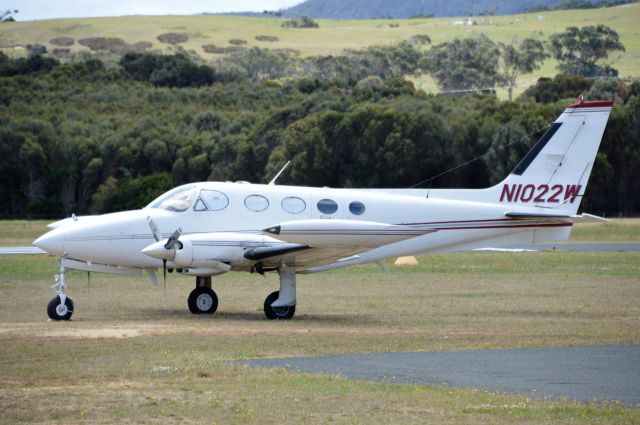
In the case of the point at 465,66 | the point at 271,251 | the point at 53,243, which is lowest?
the point at 271,251

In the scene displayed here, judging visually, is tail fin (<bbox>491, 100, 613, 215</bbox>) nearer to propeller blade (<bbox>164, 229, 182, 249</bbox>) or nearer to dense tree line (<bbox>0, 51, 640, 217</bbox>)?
propeller blade (<bbox>164, 229, 182, 249</bbox>)

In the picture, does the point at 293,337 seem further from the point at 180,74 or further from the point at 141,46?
the point at 141,46

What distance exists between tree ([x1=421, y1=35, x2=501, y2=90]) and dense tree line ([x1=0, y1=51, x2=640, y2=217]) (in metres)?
50.9

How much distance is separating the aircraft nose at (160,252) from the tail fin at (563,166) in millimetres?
7241

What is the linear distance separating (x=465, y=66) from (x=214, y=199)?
414 feet

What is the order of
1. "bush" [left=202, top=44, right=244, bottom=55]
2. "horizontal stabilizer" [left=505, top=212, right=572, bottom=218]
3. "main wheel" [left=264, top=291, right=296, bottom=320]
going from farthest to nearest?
1. "bush" [left=202, top=44, right=244, bottom=55]
2. "horizontal stabilizer" [left=505, top=212, right=572, bottom=218]
3. "main wheel" [left=264, top=291, right=296, bottom=320]

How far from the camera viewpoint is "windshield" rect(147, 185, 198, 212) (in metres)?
23.2

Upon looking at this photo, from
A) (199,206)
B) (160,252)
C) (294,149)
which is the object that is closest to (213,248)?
(160,252)

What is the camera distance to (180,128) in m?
85.2

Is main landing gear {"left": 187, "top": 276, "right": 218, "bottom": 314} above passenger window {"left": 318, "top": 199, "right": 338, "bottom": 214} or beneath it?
beneath

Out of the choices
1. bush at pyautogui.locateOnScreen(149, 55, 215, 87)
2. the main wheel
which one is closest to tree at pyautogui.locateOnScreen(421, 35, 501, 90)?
bush at pyautogui.locateOnScreen(149, 55, 215, 87)

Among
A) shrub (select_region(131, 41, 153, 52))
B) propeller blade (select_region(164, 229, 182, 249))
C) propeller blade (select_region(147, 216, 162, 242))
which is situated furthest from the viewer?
shrub (select_region(131, 41, 153, 52))

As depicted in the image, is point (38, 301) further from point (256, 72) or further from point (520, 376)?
point (256, 72)

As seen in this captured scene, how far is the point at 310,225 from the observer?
2150cm
